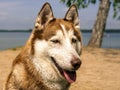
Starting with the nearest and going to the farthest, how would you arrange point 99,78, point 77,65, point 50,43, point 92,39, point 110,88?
point 77,65
point 50,43
point 110,88
point 99,78
point 92,39

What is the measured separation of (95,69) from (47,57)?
1083 centimetres

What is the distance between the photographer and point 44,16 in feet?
21.7

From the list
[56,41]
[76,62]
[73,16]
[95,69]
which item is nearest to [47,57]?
[56,41]

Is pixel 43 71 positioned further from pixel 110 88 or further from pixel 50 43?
pixel 110 88

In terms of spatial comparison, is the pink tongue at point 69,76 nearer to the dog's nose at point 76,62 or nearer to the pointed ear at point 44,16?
the dog's nose at point 76,62

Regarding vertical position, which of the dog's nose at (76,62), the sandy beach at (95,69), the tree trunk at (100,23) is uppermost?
the dog's nose at (76,62)

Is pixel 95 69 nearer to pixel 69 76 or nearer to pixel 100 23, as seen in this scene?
pixel 100 23

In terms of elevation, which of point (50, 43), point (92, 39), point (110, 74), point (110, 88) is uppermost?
point (50, 43)

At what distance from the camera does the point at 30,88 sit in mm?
6289

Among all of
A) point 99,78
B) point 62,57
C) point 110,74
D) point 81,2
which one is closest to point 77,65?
point 62,57

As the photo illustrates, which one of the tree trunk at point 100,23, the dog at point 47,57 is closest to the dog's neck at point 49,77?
the dog at point 47,57

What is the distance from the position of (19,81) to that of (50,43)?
778mm

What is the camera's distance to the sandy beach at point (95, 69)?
44.3 ft

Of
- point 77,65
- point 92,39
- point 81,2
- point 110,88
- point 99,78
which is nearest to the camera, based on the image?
point 77,65
